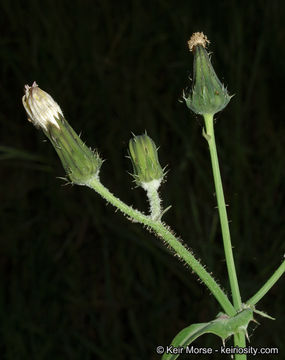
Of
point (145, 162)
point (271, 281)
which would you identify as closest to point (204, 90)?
point (145, 162)

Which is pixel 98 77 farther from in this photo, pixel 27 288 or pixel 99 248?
pixel 27 288

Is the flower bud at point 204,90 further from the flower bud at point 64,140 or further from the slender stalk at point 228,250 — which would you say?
the flower bud at point 64,140

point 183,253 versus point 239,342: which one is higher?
point 183,253

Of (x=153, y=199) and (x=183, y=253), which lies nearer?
(x=183, y=253)

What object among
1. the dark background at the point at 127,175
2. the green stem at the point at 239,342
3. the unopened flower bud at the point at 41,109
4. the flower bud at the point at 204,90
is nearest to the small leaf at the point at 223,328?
the green stem at the point at 239,342

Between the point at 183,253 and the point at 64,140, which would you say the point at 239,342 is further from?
the point at 64,140

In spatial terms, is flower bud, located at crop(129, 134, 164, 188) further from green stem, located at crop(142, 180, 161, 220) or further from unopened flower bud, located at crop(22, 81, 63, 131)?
unopened flower bud, located at crop(22, 81, 63, 131)

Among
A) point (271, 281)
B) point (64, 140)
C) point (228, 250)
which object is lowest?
point (271, 281)
